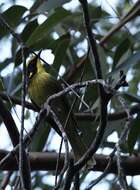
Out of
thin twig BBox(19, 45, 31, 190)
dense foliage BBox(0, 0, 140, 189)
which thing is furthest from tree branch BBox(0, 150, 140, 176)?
thin twig BBox(19, 45, 31, 190)

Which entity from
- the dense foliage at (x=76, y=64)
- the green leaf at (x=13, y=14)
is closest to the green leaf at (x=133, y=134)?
the dense foliage at (x=76, y=64)

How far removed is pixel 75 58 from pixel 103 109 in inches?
66.8

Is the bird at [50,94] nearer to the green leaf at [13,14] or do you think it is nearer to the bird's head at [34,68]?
the bird's head at [34,68]

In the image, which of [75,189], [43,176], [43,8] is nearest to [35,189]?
[43,176]

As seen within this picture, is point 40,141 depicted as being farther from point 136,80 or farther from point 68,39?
point 136,80

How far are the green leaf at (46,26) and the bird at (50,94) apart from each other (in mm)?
78

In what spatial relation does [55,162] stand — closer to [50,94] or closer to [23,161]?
[50,94]

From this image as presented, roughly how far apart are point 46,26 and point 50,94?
0.38 m

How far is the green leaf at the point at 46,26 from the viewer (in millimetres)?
2221

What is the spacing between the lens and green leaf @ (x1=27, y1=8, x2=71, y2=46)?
222 centimetres

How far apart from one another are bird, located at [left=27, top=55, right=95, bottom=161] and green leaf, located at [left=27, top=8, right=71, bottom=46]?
0.08 m

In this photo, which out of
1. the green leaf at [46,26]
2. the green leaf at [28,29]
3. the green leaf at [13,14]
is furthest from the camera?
the green leaf at [28,29]

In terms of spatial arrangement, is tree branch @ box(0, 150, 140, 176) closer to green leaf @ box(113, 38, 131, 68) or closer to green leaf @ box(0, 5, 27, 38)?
green leaf @ box(113, 38, 131, 68)

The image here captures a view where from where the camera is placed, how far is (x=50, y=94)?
254cm
